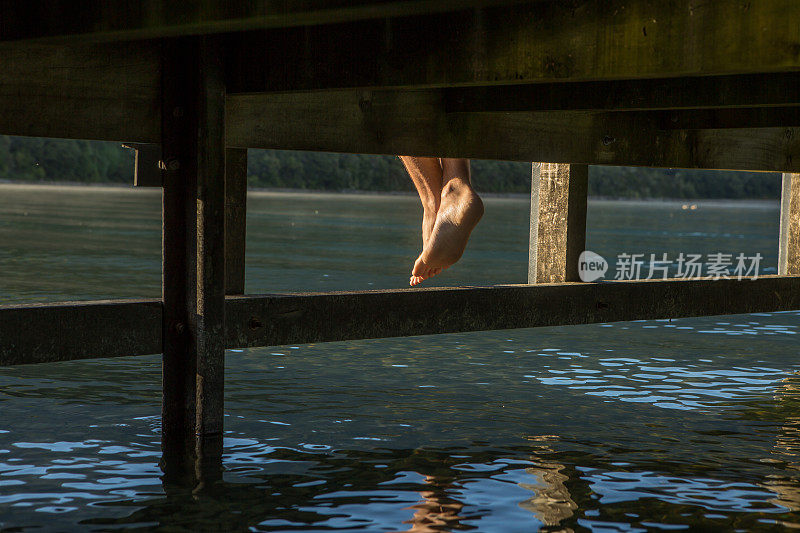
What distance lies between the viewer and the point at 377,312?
22.6ft

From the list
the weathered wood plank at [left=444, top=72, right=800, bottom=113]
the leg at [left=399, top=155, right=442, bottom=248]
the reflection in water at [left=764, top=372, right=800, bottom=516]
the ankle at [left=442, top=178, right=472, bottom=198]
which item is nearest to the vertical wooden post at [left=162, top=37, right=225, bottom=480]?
the weathered wood plank at [left=444, top=72, right=800, bottom=113]

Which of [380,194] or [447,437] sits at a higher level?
[380,194]

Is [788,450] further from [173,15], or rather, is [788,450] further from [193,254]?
[173,15]

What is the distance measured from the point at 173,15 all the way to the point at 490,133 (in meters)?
2.98

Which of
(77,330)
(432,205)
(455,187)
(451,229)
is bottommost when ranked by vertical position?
(77,330)

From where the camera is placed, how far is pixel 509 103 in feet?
21.4

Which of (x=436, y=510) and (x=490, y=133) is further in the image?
(x=490, y=133)

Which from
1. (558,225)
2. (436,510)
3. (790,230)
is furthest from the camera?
(790,230)

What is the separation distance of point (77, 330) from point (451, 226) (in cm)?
258

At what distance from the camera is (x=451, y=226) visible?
24.6 ft

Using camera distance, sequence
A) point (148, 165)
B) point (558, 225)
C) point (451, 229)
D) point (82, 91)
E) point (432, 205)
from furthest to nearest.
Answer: point (558, 225)
point (432, 205)
point (451, 229)
point (148, 165)
point (82, 91)

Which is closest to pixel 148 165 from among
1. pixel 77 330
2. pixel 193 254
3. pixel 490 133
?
pixel 193 254

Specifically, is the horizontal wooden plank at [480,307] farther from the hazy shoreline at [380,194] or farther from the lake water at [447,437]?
the hazy shoreline at [380,194]

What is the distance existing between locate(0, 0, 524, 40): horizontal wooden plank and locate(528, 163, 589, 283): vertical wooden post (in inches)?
150
